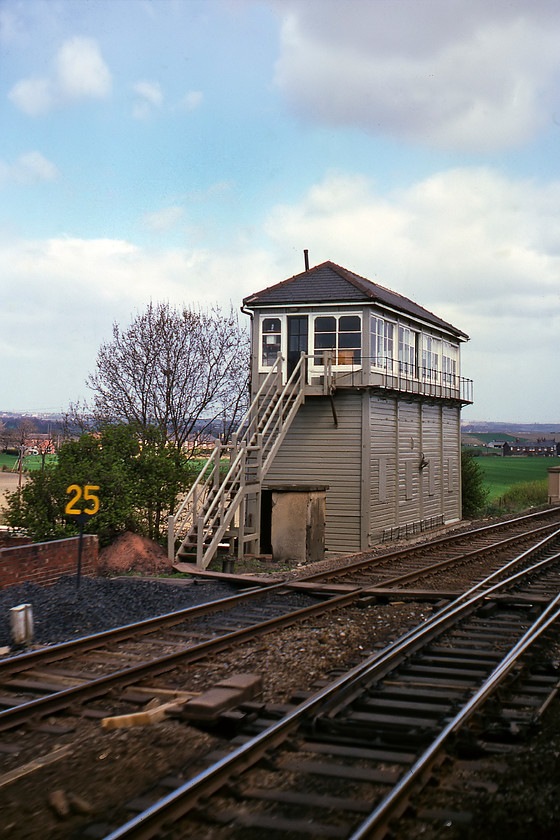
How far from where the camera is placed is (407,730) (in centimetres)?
572

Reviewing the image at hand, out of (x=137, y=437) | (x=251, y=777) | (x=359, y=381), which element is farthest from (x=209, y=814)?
(x=359, y=381)

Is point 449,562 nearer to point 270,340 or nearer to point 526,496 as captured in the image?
point 270,340

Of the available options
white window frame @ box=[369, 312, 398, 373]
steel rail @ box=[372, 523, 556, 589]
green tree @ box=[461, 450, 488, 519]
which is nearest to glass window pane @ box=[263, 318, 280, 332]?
Result: white window frame @ box=[369, 312, 398, 373]

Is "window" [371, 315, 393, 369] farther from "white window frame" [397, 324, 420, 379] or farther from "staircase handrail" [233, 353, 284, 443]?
"staircase handrail" [233, 353, 284, 443]

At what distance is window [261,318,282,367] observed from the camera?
72.9 ft

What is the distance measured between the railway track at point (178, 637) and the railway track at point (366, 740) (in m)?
1.73

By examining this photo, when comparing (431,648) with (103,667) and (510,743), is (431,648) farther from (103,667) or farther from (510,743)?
(103,667)

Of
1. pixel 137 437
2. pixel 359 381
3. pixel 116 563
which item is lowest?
pixel 116 563

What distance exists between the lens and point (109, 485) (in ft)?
55.3

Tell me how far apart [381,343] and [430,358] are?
17.3 feet

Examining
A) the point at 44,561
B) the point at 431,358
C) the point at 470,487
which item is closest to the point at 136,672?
the point at 44,561

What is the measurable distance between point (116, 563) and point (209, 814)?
12211 mm

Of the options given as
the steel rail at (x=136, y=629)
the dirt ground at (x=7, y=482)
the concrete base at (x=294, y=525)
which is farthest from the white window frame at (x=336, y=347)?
the dirt ground at (x=7, y=482)

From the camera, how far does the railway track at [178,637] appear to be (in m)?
6.70
